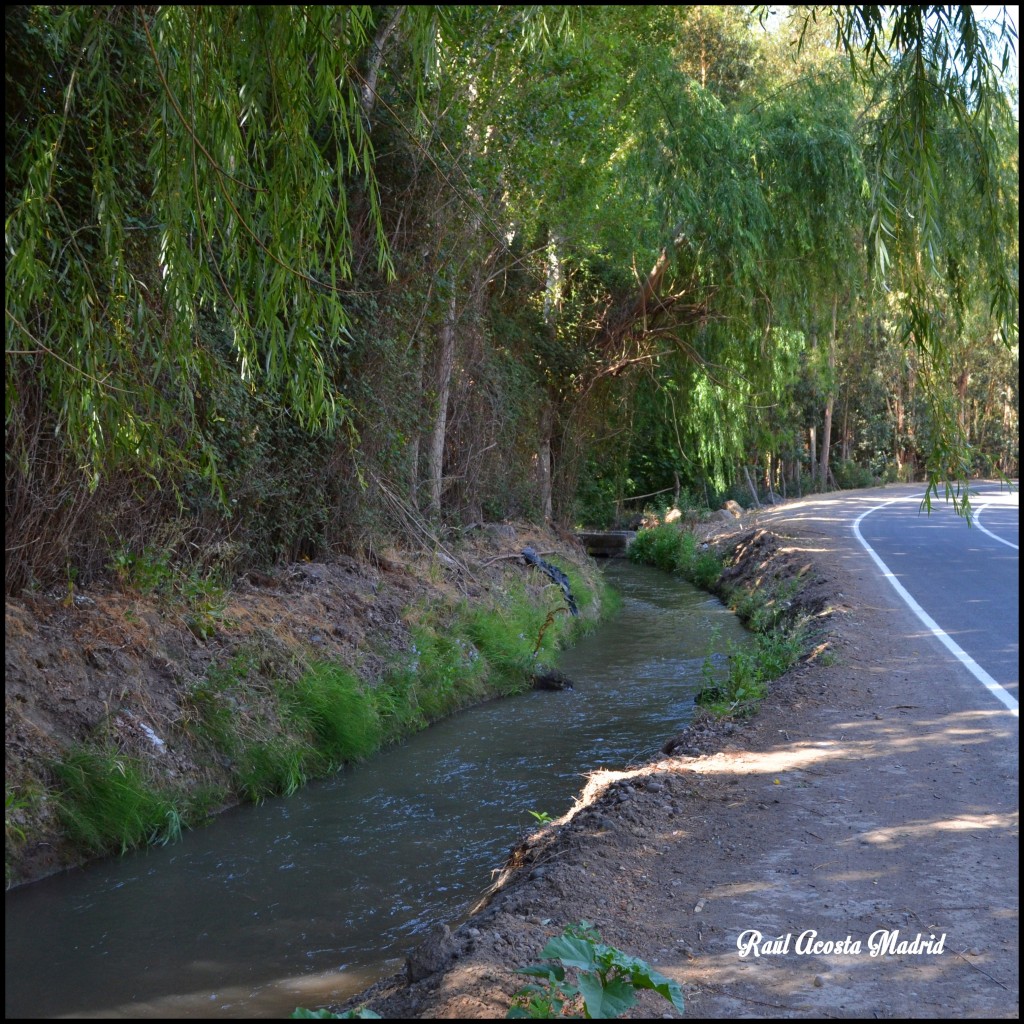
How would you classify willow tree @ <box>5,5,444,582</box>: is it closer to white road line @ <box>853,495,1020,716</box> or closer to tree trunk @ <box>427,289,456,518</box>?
white road line @ <box>853,495,1020,716</box>

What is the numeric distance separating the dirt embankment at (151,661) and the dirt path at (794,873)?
3.02 meters

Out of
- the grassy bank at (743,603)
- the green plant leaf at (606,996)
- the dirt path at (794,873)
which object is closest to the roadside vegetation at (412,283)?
the grassy bank at (743,603)

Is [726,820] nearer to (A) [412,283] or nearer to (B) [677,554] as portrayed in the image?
(A) [412,283]

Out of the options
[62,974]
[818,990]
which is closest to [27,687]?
[62,974]

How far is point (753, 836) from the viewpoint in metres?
A: 5.63

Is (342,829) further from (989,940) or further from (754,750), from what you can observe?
(989,940)

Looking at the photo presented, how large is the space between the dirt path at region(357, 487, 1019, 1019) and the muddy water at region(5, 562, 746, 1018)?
73 centimetres

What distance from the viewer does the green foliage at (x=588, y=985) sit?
11.4 ft

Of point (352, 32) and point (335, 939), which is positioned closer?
point (352, 32)

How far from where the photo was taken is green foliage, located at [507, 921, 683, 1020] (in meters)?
3.48

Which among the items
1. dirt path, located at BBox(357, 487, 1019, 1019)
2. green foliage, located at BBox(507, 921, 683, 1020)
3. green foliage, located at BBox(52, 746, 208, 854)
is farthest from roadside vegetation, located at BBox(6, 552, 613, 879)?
green foliage, located at BBox(507, 921, 683, 1020)

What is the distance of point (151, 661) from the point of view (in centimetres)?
808

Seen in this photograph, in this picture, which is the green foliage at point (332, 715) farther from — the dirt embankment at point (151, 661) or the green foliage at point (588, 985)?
the green foliage at point (588, 985)

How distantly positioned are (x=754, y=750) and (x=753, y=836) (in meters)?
1.81
